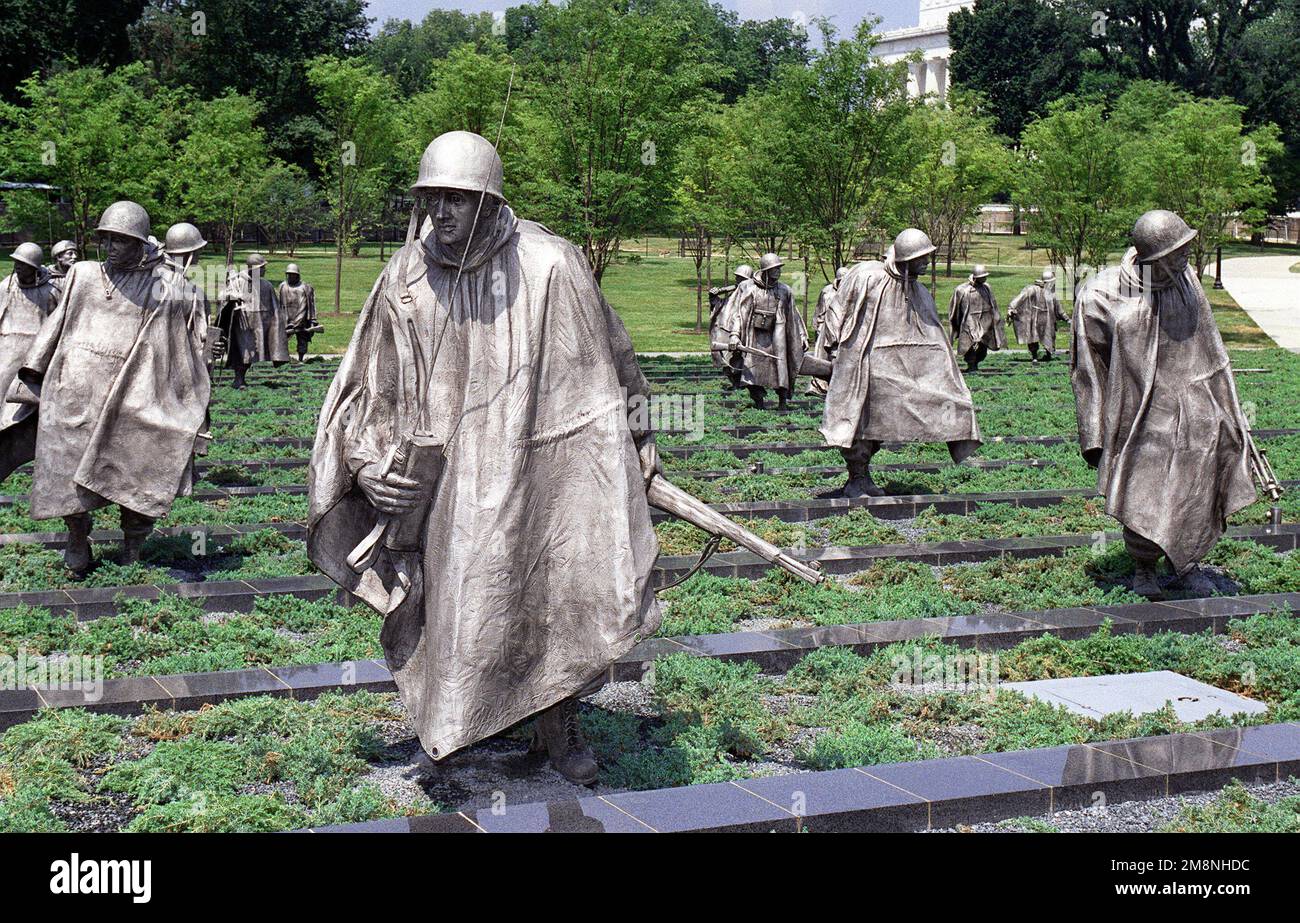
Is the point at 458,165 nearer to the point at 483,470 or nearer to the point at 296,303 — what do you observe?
the point at 483,470

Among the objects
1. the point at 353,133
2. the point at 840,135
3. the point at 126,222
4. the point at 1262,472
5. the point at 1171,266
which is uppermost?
the point at 353,133

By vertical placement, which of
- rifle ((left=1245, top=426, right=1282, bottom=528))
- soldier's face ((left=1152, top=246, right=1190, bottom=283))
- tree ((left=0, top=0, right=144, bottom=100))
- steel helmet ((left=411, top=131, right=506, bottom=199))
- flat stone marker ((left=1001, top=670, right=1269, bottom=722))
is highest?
tree ((left=0, top=0, right=144, bottom=100))

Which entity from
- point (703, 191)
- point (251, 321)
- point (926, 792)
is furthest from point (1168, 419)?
point (703, 191)

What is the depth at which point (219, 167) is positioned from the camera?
3597 cm

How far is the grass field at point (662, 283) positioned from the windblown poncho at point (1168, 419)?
895 inches

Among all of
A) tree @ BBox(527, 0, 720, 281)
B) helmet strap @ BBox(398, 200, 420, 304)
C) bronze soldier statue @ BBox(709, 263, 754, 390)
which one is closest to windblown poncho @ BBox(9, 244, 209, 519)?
helmet strap @ BBox(398, 200, 420, 304)

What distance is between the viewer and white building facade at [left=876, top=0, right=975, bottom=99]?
Result: 95312mm

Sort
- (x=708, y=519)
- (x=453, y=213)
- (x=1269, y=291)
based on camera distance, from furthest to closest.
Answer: (x=1269, y=291) → (x=708, y=519) → (x=453, y=213)

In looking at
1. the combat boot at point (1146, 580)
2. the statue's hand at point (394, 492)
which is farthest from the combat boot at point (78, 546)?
the combat boot at point (1146, 580)

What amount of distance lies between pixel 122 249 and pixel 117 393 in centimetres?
96

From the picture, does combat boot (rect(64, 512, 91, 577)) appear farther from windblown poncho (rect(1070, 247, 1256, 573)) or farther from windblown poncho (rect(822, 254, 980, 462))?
windblown poncho (rect(1070, 247, 1256, 573))

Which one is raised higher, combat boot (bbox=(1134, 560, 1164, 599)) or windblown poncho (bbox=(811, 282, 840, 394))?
windblown poncho (bbox=(811, 282, 840, 394))

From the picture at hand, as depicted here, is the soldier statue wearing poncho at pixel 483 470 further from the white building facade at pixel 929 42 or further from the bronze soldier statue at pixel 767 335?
the white building facade at pixel 929 42

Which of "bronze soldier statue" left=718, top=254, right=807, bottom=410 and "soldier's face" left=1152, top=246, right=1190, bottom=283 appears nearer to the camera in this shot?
"soldier's face" left=1152, top=246, right=1190, bottom=283
